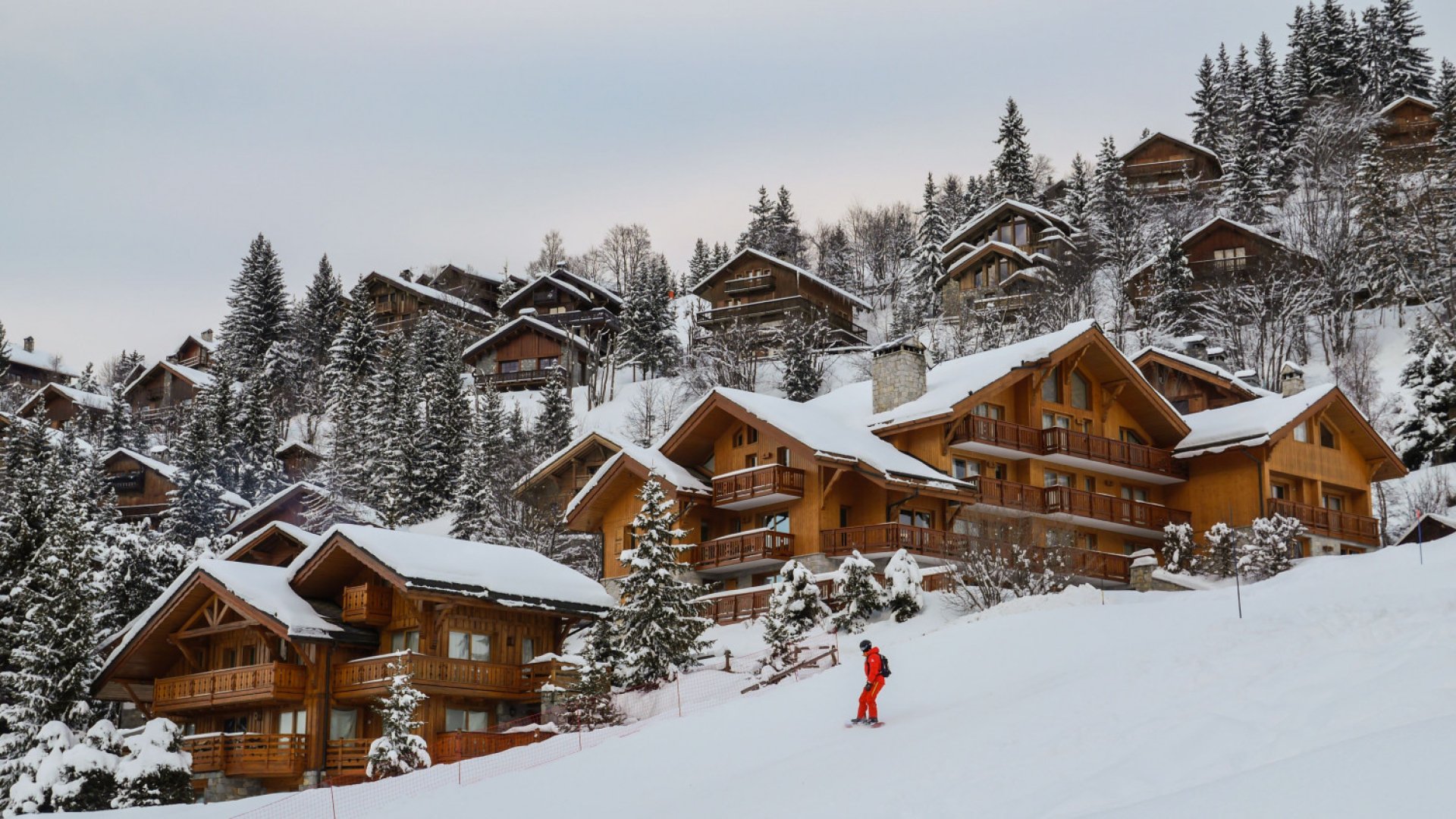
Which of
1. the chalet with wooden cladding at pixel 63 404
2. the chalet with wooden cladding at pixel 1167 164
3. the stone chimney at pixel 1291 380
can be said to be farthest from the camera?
the chalet with wooden cladding at pixel 1167 164

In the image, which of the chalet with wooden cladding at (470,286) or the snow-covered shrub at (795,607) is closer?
the snow-covered shrub at (795,607)

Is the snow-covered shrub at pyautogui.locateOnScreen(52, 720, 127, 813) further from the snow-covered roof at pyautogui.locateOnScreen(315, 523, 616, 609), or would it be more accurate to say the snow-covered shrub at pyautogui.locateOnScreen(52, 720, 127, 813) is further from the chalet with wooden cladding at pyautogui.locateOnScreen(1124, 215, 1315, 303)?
the chalet with wooden cladding at pyautogui.locateOnScreen(1124, 215, 1315, 303)

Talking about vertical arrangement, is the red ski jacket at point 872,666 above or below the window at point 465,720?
above

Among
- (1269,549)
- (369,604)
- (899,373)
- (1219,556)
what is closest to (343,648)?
(369,604)

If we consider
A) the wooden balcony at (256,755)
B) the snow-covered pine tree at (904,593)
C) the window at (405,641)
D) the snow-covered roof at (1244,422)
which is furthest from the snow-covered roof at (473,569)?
the snow-covered roof at (1244,422)

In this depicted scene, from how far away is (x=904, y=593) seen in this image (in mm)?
32594

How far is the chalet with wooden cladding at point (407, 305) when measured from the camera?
320 ft

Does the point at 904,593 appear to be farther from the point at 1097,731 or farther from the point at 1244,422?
the point at 1244,422

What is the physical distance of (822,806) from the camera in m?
15.7

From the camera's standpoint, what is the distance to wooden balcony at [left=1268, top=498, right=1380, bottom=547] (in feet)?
143

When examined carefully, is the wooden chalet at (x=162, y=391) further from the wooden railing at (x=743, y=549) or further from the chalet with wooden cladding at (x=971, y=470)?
the wooden railing at (x=743, y=549)

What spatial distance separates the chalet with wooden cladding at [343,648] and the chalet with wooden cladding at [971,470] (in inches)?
276

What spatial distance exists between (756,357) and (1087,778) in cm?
6160

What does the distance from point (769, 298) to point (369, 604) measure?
5543 cm
